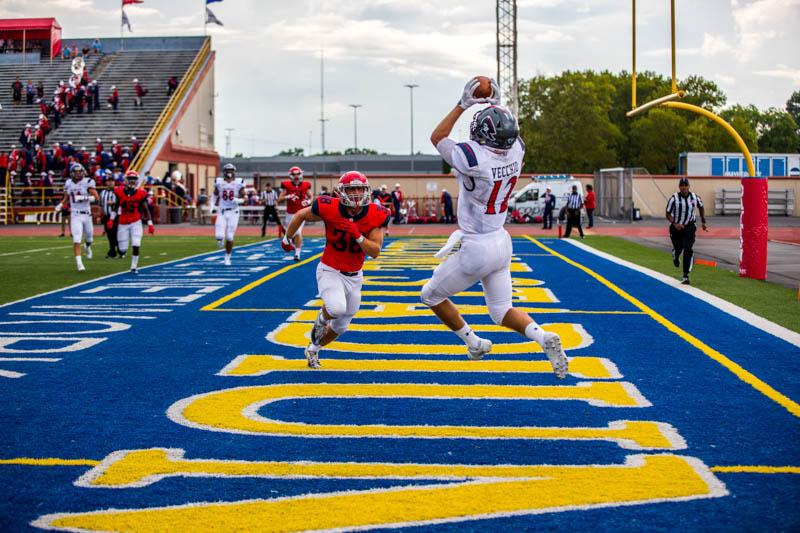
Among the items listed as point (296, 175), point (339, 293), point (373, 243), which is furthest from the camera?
point (296, 175)

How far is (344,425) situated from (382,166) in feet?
286

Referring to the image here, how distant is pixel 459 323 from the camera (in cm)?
776

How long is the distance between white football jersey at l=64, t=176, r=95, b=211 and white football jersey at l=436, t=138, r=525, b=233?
12.7 meters

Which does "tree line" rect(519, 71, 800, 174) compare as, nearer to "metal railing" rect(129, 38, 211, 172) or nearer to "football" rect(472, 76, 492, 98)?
"metal railing" rect(129, 38, 211, 172)

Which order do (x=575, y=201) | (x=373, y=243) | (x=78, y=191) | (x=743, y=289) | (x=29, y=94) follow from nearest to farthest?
(x=373, y=243) → (x=743, y=289) → (x=78, y=191) → (x=575, y=201) → (x=29, y=94)

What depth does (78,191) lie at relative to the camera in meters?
18.1

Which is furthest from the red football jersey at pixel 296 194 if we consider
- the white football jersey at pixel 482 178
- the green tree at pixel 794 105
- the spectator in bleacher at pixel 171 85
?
the green tree at pixel 794 105

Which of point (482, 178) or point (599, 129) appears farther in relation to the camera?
point (599, 129)

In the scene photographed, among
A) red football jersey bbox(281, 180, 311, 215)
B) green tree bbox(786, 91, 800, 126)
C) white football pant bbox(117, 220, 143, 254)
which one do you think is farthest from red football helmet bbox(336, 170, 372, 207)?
green tree bbox(786, 91, 800, 126)

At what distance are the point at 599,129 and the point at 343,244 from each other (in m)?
67.9

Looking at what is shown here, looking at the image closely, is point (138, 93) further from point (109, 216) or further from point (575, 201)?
point (109, 216)

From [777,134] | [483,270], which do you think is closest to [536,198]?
[483,270]

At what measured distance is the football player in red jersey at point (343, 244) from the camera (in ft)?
25.0

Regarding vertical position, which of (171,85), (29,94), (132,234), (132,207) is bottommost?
(132,234)
